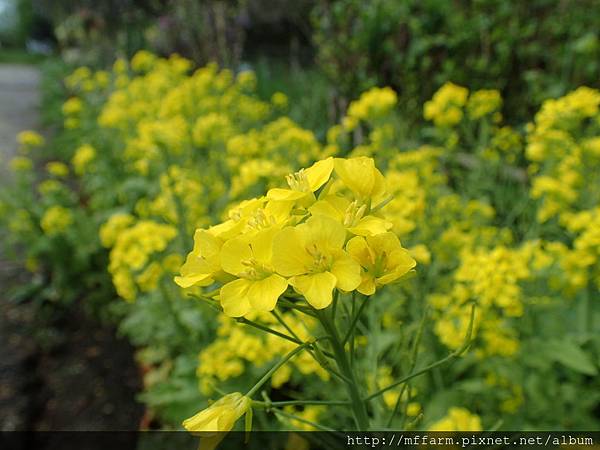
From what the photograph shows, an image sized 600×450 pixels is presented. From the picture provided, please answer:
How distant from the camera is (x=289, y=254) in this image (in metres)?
0.72

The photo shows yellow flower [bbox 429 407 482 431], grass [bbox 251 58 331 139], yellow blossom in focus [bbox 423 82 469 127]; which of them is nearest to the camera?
yellow flower [bbox 429 407 482 431]

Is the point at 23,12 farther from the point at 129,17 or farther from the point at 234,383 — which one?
the point at 234,383

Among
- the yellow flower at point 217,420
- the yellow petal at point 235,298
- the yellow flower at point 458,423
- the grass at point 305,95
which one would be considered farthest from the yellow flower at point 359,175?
the grass at point 305,95

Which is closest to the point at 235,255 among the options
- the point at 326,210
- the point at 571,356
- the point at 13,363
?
the point at 326,210

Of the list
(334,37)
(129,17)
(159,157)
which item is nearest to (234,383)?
(159,157)

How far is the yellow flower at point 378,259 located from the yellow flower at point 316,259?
25 millimetres

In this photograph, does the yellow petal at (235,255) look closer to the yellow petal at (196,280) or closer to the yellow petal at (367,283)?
the yellow petal at (196,280)

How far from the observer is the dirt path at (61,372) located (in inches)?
107

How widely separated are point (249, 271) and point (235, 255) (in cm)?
3

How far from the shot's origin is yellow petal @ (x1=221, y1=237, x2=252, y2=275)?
73 centimetres

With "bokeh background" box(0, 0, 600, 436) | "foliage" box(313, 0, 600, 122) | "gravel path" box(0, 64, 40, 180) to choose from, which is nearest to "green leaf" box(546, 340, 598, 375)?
"bokeh background" box(0, 0, 600, 436)

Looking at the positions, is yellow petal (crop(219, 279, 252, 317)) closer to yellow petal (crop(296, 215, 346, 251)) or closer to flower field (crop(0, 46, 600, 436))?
flower field (crop(0, 46, 600, 436))

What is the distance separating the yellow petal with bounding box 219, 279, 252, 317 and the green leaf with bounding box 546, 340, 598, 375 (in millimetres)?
1162

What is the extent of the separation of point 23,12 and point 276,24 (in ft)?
53.1
